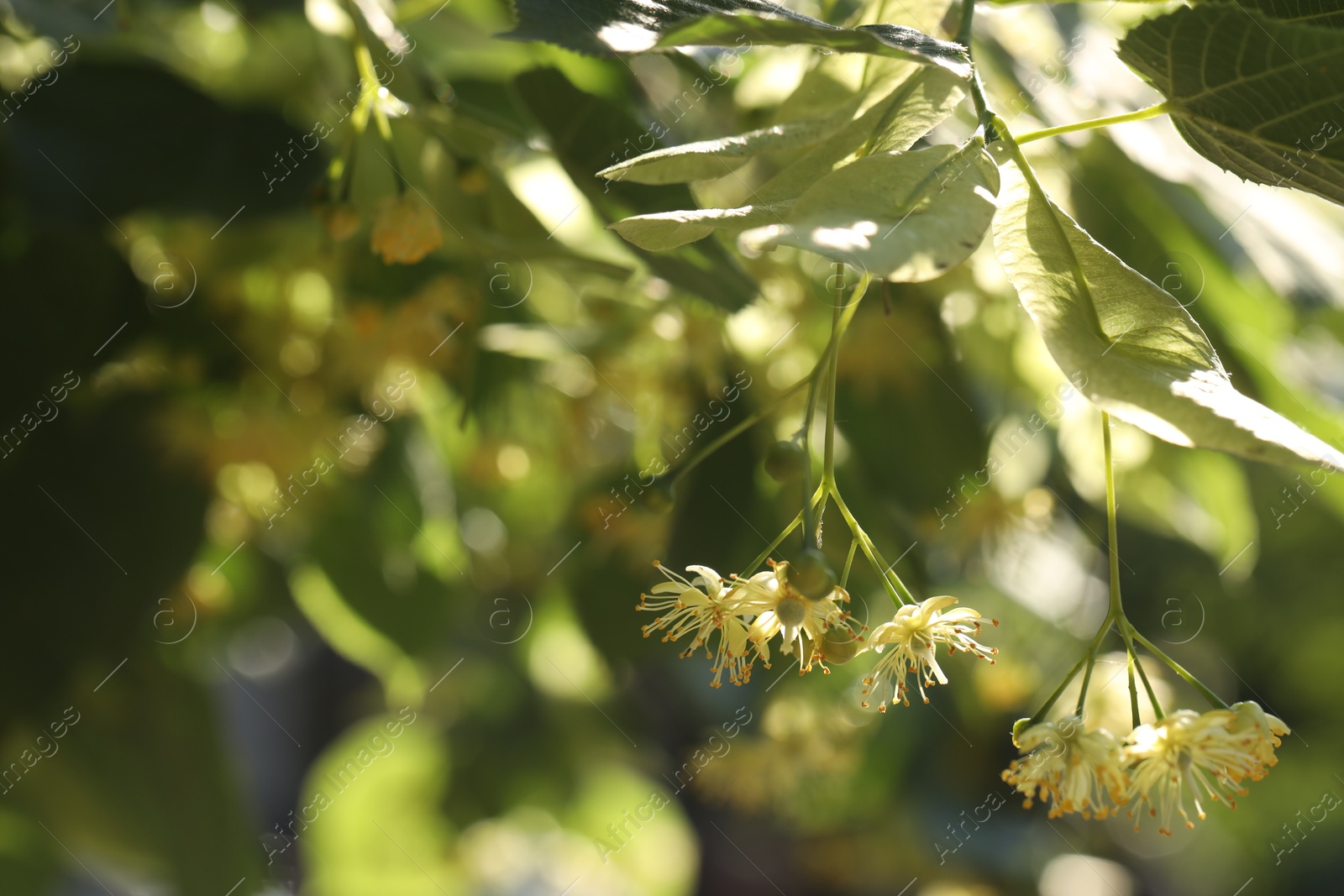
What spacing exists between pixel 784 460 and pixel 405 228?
33 centimetres

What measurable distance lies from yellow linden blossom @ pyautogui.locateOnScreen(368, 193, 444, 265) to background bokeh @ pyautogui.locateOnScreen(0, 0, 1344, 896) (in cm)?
1

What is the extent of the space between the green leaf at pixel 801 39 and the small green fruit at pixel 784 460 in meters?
0.20

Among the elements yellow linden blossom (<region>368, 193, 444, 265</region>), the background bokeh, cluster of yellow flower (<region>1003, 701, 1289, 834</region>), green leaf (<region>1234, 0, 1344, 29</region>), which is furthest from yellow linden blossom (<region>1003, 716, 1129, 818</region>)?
yellow linden blossom (<region>368, 193, 444, 265</region>)

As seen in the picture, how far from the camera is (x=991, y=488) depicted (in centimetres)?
106

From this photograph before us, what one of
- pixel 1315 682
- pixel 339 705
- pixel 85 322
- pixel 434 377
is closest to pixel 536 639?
pixel 434 377

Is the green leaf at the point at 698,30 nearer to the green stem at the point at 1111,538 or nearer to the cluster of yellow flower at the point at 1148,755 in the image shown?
the green stem at the point at 1111,538

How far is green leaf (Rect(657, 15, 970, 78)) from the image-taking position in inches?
13.4

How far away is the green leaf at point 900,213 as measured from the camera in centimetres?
29

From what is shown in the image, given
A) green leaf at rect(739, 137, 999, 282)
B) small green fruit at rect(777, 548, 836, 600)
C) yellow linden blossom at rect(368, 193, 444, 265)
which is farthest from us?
yellow linden blossom at rect(368, 193, 444, 265)

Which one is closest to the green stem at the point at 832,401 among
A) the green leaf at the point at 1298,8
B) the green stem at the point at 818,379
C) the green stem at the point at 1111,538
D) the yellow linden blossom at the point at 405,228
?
the green stem at the point at 818,379

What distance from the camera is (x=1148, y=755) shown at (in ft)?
1.41

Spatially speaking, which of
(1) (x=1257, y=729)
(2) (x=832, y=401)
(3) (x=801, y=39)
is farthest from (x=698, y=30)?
(1) (x=1257, y=729)

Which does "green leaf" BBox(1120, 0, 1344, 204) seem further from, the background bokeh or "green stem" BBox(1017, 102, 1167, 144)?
the background bokeh

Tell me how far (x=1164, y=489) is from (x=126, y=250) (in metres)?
1.12
